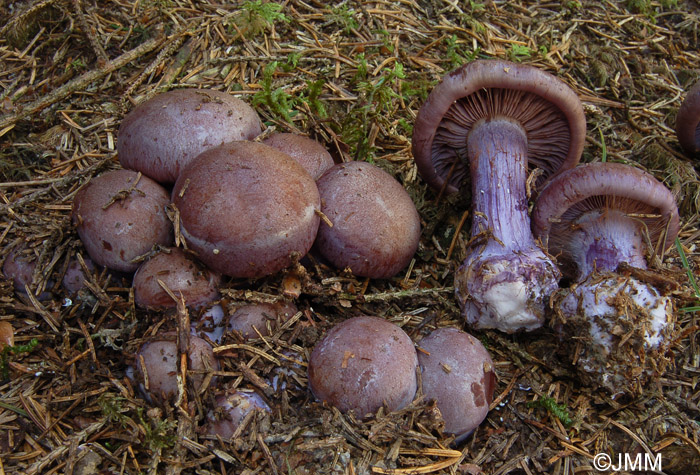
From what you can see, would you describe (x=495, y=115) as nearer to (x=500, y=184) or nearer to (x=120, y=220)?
(x=500, y=184)

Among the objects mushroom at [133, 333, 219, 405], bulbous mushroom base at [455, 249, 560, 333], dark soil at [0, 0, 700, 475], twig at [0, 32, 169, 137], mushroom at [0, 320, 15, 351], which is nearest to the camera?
dark soil at [0, 0, 700, 475]

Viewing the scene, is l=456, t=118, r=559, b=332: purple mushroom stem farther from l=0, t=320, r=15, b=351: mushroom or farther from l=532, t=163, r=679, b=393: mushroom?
l=0, t=320, r=15, b=351: mushroom

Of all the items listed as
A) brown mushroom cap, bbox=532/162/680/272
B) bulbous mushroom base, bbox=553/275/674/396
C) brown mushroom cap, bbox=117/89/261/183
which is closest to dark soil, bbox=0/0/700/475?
bulbous mushroom base, bbox=553/275/674/396

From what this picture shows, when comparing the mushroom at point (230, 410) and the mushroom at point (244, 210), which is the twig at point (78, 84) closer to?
the mushroom at point (244, 210)

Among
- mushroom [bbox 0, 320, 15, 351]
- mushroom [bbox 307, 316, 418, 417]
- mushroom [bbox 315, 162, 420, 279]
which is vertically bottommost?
mushroom [bbox 0, 320, 15, 351]

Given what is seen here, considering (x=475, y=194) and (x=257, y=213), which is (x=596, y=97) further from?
(x=257, y=213)

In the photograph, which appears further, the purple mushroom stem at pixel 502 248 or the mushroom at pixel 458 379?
the purple mushroom stem at pixel 502 248

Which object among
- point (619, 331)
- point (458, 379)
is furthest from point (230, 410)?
point (619, 331)

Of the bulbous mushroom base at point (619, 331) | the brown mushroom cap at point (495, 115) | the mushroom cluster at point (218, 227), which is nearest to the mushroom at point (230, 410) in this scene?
the mushroom cluster at point (218, 227)
